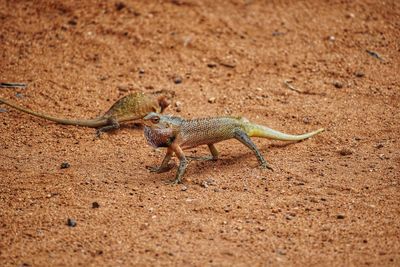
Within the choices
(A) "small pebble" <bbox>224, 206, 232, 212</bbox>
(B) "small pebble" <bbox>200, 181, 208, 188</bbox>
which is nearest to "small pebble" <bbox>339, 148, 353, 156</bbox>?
(B) "small pebble" <bbox>200, 181, 208, 188</bbox>

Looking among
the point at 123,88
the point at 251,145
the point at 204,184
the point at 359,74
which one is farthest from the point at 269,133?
the point at 123,88

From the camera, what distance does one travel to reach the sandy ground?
5.75 meters

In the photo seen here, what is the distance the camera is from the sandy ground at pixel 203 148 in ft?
18.9

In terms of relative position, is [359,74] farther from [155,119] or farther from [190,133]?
[155,119]

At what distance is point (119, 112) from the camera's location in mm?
8609

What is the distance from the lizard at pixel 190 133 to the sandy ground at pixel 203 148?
9.8 inches

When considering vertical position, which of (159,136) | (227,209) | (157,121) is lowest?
(227,209)

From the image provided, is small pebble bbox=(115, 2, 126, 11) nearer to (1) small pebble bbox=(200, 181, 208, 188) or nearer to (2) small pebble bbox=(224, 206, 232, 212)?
(1) small pebble bbox=(200, 181, 208, 188)

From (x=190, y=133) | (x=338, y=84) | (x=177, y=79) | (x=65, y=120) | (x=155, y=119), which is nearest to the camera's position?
(x=155, y=119)

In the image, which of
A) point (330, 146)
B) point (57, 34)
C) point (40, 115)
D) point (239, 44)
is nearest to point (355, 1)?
point (239, 44)

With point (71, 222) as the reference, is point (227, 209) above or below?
below

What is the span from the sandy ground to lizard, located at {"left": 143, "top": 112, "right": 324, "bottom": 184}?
0.81 feet

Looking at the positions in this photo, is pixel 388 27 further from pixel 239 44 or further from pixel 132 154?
pixel 132 154

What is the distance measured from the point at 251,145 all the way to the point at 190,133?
804 mm
